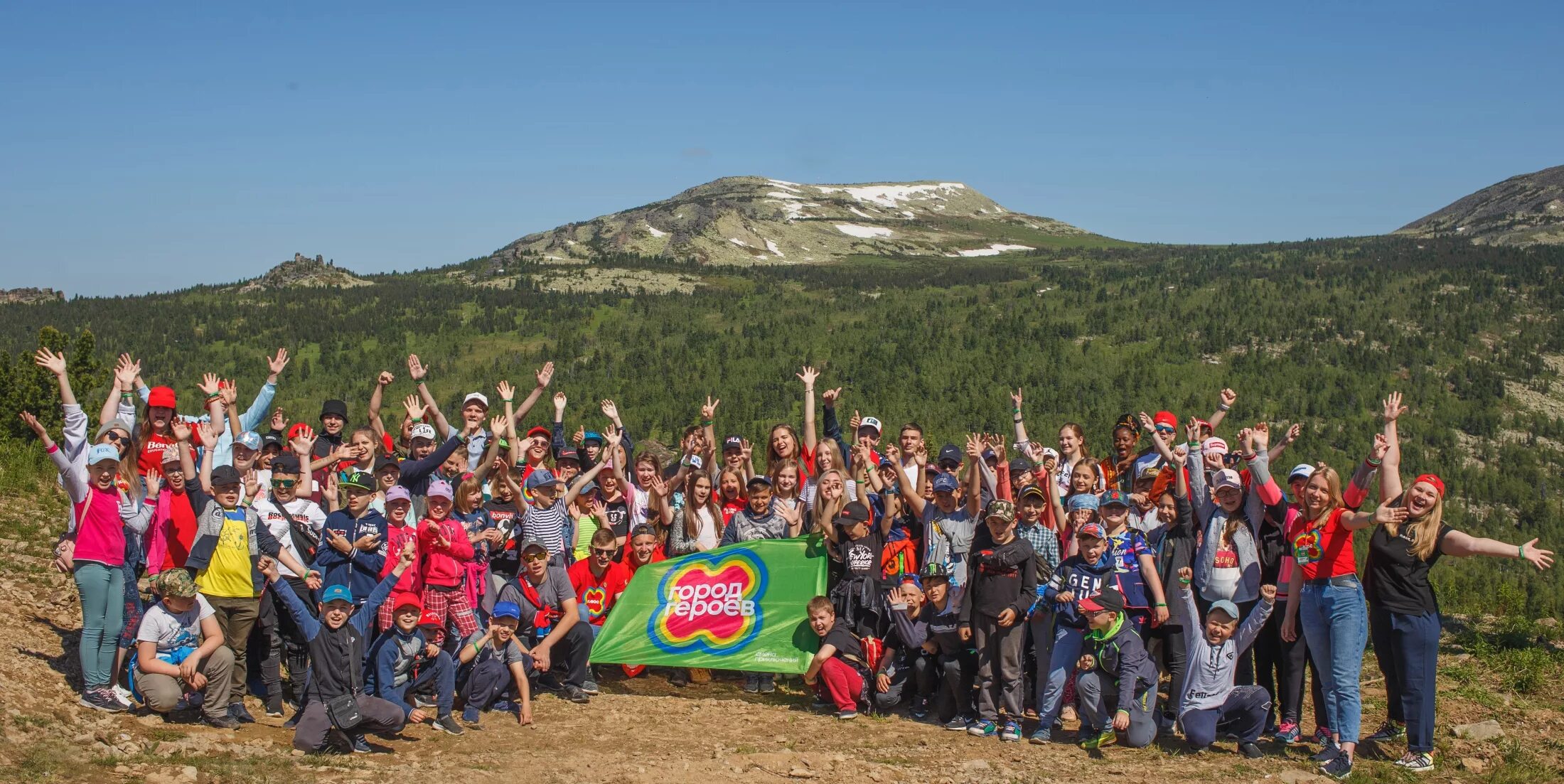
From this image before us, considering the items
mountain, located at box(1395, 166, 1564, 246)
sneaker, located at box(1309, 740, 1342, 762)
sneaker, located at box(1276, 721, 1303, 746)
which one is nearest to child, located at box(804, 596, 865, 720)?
sneaker, located at box(1276, 721, 1303, 746)

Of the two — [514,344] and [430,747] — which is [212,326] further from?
[430,747]

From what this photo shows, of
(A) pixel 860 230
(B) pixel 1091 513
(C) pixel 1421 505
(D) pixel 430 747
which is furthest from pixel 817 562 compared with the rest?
(A) pixel 860 230

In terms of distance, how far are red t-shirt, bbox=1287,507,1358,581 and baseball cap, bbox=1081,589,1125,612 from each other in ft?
4.49

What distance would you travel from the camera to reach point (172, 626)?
8.21 m

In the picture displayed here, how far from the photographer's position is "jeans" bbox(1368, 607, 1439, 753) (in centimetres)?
791

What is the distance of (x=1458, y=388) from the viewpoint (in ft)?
192

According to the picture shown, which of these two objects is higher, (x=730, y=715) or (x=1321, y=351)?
(x=1321, y=351)

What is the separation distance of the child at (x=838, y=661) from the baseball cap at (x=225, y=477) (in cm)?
475

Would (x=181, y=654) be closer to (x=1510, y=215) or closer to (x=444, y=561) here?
(x=444, y=561)

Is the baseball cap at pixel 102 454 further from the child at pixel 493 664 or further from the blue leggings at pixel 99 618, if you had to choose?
the child at pixel 493 664

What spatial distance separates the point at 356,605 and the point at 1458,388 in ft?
208

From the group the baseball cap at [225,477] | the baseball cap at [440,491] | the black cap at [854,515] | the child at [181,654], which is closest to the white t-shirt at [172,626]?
the child at [181,654]

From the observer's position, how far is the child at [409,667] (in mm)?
8539

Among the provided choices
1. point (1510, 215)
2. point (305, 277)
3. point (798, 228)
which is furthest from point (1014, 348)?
point (798, 228)
